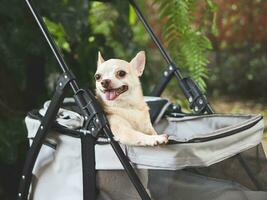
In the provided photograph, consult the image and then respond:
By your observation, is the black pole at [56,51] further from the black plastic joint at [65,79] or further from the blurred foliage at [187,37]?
the blurred foliage at [187,37]

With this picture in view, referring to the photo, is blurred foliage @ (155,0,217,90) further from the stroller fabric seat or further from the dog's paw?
the dog's paw

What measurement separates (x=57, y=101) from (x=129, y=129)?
19 cm

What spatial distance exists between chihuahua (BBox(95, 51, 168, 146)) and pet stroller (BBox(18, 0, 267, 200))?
0.09 ft

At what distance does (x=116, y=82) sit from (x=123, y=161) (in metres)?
0.17

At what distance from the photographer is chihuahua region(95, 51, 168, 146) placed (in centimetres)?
112

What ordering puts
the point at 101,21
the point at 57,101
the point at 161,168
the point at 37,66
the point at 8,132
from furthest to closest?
the point at 101,21 → the point at 37,66 → the point at 8,132 → the point at 57,101 → the point at 161,168

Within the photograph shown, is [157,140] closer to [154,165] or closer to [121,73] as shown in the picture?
[154,165]

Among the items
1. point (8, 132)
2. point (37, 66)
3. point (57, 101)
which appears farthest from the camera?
point (37, 66)

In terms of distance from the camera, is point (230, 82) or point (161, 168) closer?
point (161, 168)

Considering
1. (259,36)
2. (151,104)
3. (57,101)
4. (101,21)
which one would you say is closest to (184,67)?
(151,104)

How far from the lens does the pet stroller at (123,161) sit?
1.10m

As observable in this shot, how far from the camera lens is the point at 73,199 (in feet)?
3.97

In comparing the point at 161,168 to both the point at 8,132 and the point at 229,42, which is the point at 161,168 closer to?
the point at 8,132

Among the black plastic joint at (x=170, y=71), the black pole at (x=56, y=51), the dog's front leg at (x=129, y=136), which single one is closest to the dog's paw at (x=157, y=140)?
the dog's front leg at (x=129, y=136)
